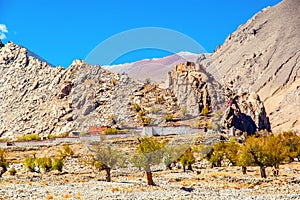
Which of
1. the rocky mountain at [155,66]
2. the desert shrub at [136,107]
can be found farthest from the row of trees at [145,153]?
the rocky mountain at [155,66]

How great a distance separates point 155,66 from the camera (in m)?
18.6

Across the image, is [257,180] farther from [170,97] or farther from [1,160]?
[1,160]

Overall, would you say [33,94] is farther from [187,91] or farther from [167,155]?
[187,91]

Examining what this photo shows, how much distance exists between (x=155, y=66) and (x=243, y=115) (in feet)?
257

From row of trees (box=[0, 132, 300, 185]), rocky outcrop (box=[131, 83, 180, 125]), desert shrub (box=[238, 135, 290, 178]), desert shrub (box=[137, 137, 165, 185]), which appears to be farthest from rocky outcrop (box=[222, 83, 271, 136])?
rocky outcrop (box=[131, 83, 180, 125])

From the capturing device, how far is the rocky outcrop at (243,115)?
3270 inches

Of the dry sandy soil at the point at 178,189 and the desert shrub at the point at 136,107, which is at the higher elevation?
the desert shrub at the point at 136,107

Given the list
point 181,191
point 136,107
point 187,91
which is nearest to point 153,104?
point 136,107

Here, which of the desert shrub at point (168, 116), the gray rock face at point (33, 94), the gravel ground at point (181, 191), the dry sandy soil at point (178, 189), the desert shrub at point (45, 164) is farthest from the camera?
the gray rock face at point (33, 94)

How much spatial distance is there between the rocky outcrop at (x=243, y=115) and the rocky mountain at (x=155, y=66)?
197 ft

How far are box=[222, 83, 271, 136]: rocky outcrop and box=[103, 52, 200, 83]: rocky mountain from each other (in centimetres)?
6009

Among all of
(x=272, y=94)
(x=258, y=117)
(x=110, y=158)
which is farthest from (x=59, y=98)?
(x=272, y=94)

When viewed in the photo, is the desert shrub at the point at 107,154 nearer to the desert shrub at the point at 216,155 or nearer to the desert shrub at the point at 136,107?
the desert shrub at the point at 136,107

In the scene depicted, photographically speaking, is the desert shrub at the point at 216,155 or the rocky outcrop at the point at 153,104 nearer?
the rocky outcrop at the point at 153,104
